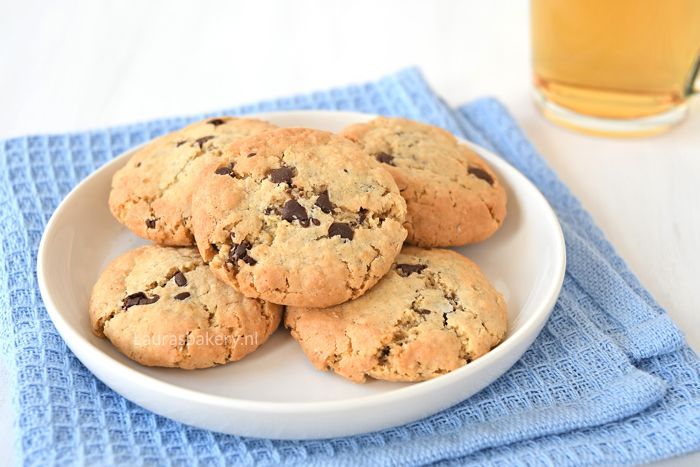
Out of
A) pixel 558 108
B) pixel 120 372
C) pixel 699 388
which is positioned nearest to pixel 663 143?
pixel 558 108

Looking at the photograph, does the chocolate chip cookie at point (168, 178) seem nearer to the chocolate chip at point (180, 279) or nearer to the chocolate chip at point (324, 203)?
the chocolate chip at point (180, 279)

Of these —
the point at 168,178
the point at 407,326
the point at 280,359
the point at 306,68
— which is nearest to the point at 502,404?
the point at 407,326

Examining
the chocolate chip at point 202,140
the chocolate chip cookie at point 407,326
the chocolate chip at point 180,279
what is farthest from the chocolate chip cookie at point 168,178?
the chocolate chip cookie at point 407,326

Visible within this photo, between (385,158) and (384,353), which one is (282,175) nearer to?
(385,158)

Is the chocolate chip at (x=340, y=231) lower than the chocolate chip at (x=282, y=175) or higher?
lower

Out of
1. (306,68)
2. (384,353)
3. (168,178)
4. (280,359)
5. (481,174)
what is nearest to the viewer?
(384,353)

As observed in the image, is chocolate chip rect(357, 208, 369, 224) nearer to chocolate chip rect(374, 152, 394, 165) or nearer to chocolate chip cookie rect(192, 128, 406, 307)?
chocolate chip cookie rect(192, 128, 406, 307)
